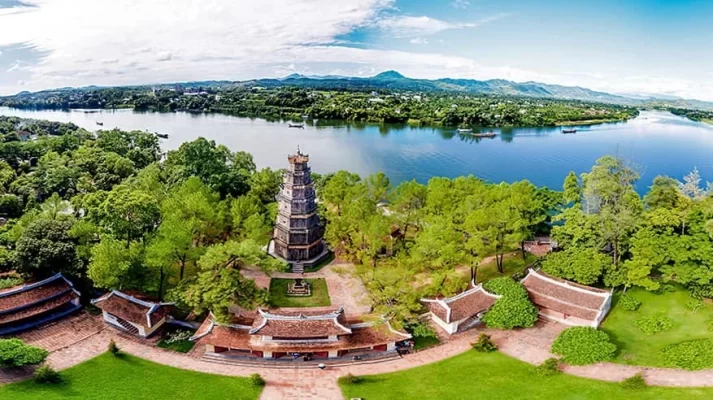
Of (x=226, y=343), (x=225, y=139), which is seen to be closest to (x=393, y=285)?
(x=226, y=343)

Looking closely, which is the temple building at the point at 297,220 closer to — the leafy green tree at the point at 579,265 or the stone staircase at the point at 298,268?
the stone staircase at the point at 298,268

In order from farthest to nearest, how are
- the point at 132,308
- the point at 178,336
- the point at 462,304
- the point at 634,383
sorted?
the point at 462,304 → the point at 132,308 → the point at 178,336 → the point at 634,383

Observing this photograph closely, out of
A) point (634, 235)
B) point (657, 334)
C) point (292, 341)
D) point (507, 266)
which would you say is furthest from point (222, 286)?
A: point (634, 235)

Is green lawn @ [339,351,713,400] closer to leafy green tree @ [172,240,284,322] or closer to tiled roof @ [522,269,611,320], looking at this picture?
tiled roof @ [522,269,611,320]

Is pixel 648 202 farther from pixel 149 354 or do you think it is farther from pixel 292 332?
pixel 149 354

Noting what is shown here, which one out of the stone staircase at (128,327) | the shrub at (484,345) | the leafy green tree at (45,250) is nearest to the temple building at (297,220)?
the stone staircase at (128,327)

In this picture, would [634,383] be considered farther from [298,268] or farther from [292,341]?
[298,268]
